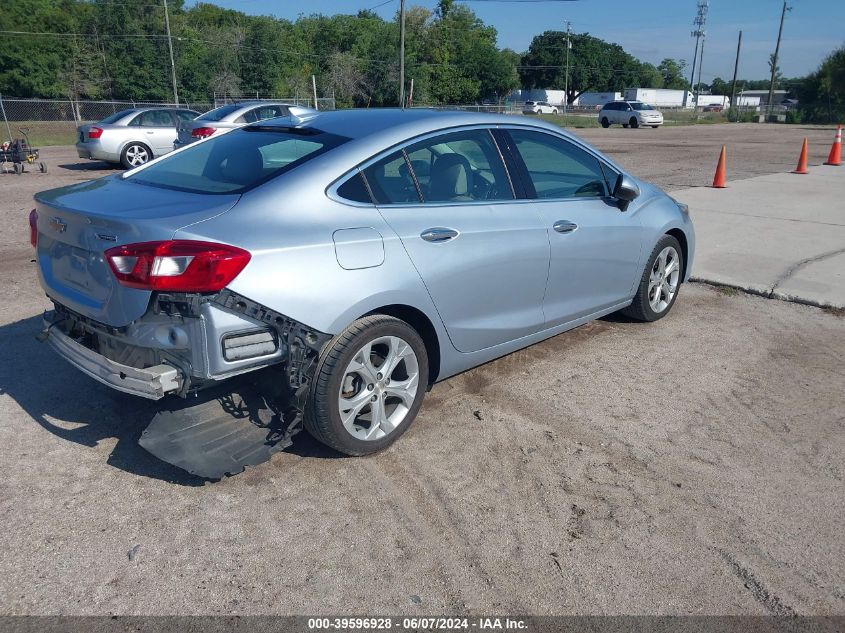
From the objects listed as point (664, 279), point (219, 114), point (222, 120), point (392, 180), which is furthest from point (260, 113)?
point (392, 180)

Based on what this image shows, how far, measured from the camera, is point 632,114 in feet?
149

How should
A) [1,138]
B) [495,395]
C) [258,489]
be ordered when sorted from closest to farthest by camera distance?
1. [258,489]
2. [495,395]
3. [1,138]

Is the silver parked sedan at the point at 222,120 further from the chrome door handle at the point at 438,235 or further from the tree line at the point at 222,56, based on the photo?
the tree line at the point at 222,56

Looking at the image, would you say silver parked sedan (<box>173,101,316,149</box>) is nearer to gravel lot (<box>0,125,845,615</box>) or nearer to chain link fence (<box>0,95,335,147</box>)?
gravel lot (<box>0,125,845,615</box>)

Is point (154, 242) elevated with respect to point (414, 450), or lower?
elevated

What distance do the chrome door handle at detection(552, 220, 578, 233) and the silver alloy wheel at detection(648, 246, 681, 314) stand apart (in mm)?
1323

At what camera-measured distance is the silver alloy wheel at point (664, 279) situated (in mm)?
5637

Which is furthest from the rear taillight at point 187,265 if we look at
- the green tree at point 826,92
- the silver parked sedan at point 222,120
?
the green tree at point 826,92

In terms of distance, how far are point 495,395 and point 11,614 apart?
111 inches

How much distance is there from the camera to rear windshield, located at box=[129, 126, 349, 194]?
11.6 ft

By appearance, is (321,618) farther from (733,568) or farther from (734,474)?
(734,474)

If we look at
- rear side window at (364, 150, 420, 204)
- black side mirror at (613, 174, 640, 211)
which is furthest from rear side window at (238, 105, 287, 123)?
rear side window at (364, 150, 420, 204)

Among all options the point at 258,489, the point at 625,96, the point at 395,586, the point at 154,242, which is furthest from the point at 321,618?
the point at 625,96

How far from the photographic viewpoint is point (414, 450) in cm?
373
